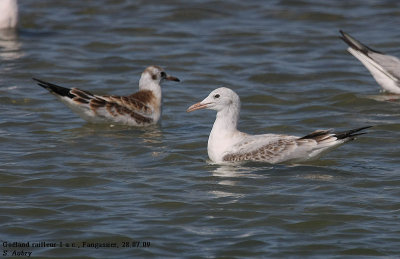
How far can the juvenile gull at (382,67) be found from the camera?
15.2 metres

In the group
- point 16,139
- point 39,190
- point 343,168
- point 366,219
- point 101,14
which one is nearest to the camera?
point 366,219

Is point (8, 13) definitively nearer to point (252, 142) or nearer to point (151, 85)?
point (151, 85)

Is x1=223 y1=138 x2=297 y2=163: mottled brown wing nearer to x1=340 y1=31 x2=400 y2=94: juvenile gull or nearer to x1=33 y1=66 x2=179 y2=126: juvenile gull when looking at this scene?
x1=33 y1=66 x2=179 y2=126: juvenile gull

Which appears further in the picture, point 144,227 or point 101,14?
point 101,14

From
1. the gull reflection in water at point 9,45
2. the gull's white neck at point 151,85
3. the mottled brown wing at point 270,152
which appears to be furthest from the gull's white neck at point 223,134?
the gull reflection in water at point 9,45

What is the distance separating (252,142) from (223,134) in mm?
402

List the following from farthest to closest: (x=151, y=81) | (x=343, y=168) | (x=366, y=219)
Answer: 1. (x=151, y=81)
2. (x=343, y=168)
3. (x=366, y=219)

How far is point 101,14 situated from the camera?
20828 millimetres

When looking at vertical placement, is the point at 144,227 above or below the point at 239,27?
below

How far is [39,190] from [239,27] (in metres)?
10.3

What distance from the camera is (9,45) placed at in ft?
59.6

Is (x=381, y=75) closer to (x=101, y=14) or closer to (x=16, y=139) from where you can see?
(x=16, y=139)

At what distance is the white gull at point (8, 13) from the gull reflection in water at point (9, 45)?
19cm

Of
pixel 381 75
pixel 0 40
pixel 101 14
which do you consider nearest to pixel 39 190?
pixel 381 75
